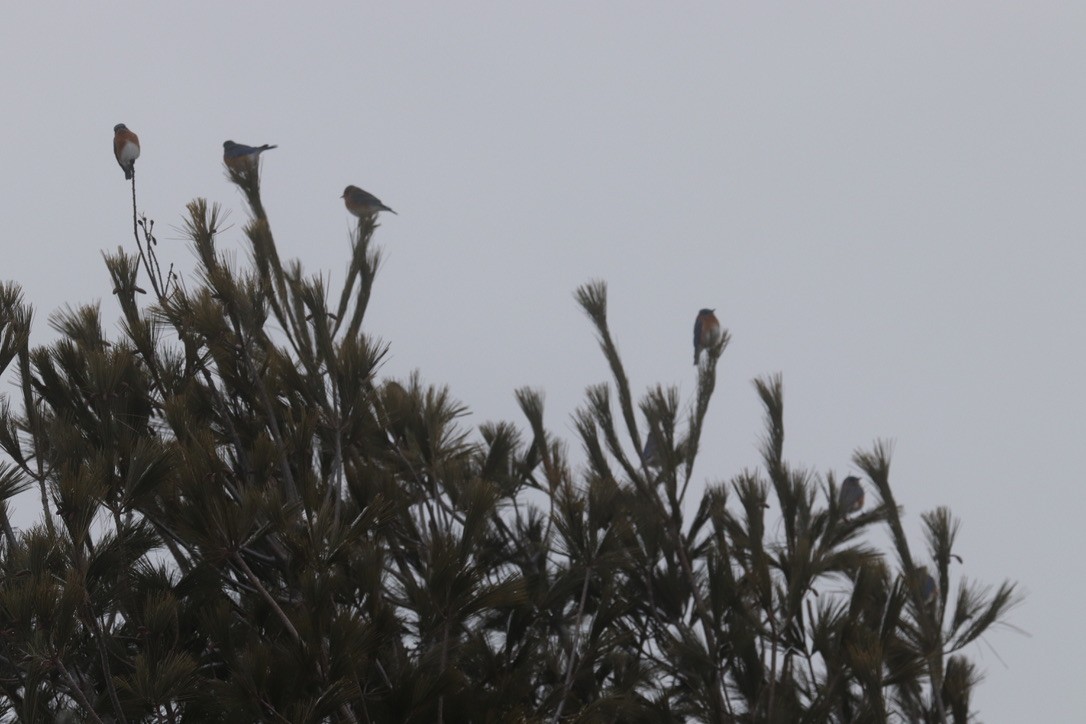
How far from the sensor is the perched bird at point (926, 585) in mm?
5624

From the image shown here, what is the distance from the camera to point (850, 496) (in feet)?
21.1

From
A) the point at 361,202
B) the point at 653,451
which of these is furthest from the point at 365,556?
the point at 361,202

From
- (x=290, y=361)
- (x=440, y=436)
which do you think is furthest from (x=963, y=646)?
(x=290, y=361)

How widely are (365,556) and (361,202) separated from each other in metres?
3.84

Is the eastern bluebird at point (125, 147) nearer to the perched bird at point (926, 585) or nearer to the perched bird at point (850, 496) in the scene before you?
the perched bird at point (850, 496)

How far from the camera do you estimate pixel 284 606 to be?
5.20 meters

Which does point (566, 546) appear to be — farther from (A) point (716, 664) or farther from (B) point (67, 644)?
(B) point (67, 644)

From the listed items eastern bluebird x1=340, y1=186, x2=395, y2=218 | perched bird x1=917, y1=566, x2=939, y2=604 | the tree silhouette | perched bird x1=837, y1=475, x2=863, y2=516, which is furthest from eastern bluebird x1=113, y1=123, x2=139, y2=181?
perched bird x1=917, y1=566, x2=939, y2=604

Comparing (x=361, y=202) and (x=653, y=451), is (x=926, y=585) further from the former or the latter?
(x=361, y=202)

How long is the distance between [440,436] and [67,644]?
237 cm

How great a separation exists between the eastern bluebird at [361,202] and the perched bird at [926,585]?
3922 mm

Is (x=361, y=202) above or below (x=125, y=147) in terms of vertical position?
above

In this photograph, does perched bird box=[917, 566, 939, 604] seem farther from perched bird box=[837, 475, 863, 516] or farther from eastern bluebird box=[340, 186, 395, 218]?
eastern bluebird box=[340, 186, 395, 218]

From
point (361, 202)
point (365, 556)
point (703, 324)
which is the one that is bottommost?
point (365, 556)
